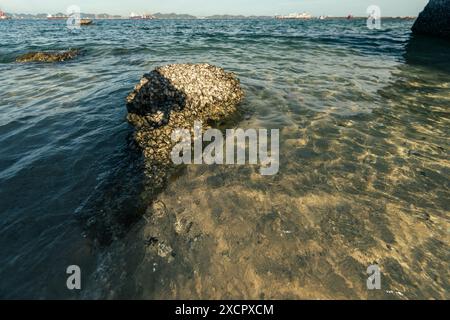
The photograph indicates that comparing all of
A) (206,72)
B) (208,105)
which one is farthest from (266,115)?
(206,72)

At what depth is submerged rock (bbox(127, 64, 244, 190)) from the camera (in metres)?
6.14

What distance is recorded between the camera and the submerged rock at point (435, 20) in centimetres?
2053

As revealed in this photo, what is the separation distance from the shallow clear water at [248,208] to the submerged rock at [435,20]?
58.5ft

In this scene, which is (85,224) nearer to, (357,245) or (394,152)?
(357,245)

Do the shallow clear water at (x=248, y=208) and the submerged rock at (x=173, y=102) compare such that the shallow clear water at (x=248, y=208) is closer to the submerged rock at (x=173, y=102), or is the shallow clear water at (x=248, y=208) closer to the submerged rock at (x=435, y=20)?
the submerged rock at (x=173, y=102)

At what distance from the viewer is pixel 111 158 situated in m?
5.60
